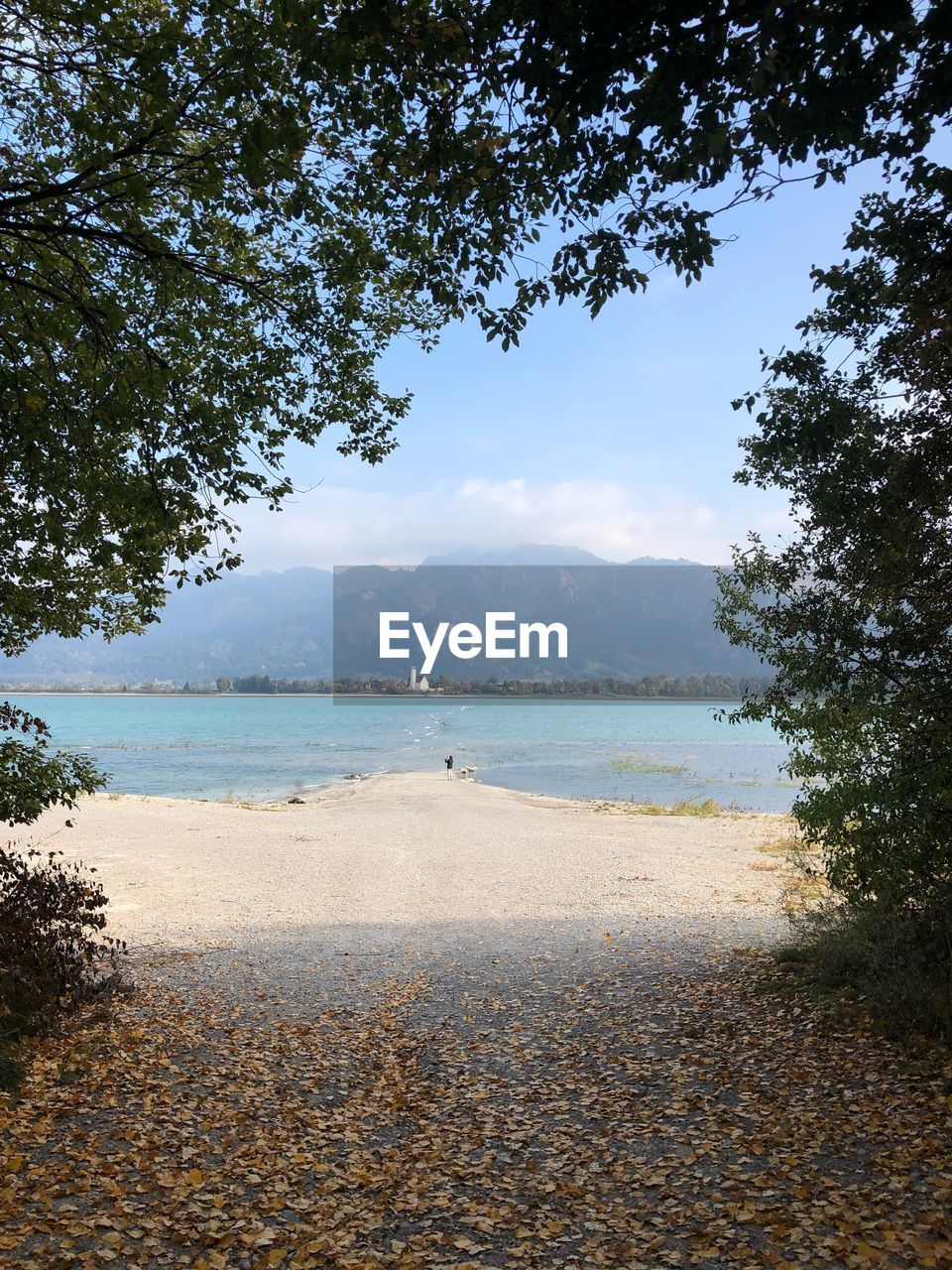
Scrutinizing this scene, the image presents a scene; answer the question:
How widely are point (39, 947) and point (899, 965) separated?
26.2ft

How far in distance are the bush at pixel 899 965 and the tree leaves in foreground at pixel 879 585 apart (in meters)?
0.03

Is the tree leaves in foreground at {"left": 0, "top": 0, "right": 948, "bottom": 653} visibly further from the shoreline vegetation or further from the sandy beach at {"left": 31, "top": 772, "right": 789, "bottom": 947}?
the shoreline vegetation

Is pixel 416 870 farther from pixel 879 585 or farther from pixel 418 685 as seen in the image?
pixel 418 685

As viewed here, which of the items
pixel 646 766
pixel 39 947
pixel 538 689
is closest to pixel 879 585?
pixel 39 947

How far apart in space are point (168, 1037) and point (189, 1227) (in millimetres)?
3459

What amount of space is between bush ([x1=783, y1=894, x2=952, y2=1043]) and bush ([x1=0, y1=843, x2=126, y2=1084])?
729 cm

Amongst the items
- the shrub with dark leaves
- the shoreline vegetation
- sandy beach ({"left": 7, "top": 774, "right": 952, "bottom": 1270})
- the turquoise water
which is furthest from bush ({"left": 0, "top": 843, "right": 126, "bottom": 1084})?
the shoreline vegetation

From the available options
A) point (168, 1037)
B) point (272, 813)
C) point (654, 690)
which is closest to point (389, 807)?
point (272, 813)

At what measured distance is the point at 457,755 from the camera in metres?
71.1

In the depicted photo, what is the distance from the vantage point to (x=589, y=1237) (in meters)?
4.84

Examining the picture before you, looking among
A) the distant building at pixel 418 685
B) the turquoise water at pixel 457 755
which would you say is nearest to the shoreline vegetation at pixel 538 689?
the distant building at pixel 418 685

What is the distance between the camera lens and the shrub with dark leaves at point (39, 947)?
7.66m

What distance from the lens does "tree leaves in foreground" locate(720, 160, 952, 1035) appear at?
20.3 feet

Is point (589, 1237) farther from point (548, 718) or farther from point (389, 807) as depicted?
point (548, 718)
